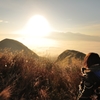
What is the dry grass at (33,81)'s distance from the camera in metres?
7.39

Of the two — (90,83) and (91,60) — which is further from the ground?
(91,60)

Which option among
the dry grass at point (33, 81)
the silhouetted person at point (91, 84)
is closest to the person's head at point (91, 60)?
the silhouetted person at point (91, 84)

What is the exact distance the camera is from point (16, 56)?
939 cm

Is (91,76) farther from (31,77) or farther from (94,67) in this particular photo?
(31,77)

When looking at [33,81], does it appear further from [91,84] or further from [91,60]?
[91,84]

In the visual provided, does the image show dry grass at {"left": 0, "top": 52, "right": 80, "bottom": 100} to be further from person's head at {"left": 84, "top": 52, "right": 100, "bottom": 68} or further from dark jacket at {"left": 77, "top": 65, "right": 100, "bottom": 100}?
dark jacket at {"left": 77, "top": 65, "right": 100, "bottom": 100}

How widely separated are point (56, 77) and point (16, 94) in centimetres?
246

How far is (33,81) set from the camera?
8219 mm

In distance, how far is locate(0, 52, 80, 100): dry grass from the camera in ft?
24.3

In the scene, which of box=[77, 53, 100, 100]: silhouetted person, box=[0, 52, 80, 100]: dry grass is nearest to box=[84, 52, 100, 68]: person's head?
box=[77, 53, 100, 100]: silhouetted person

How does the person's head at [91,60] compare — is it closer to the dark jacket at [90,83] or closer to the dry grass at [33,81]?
the dark jacket at [90,83]

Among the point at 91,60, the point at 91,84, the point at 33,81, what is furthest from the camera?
the point at 33,81

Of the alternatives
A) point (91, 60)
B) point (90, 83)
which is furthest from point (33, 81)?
point (90, 83)

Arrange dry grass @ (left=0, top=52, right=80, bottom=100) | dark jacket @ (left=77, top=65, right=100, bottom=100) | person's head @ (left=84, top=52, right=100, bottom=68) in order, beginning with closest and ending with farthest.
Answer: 1. dark jacket @ (left=77, top=65, right=100, bottom=100)
2. person's head @ (left=84, top=52, right=100, bottom=68)
3. dry grass @ (left=0, top=52, right=80, bottom=100)
